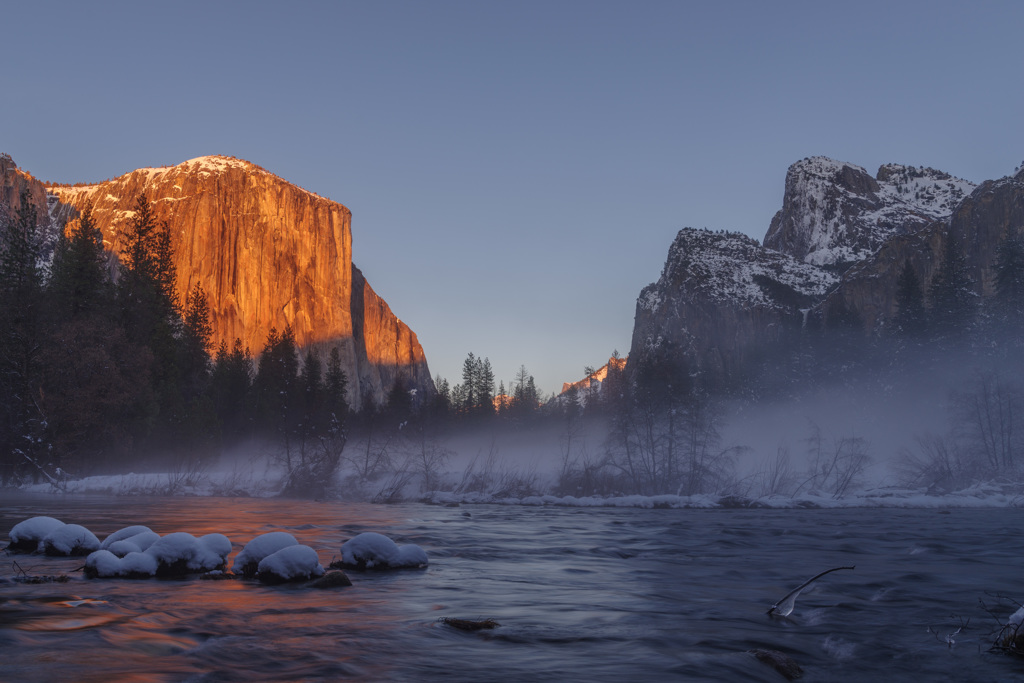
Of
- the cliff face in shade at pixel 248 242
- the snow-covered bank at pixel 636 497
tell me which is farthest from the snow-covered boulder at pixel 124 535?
the cliff face in shade at pixel 248 242

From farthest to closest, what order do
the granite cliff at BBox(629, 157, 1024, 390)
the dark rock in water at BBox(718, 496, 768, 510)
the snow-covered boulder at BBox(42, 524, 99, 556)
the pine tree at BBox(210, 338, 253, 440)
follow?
the granite cliff at BBox(629, 157, 1024, 390), the pine tree at BBox(210, 338, 253, 440), the dark rock in water at BBox(718, 496, 768, 510), the snow-covered boulder at BBox(42, 524, 99, 556)

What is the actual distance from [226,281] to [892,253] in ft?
386

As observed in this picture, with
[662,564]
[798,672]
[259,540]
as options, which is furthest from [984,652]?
[259,540]

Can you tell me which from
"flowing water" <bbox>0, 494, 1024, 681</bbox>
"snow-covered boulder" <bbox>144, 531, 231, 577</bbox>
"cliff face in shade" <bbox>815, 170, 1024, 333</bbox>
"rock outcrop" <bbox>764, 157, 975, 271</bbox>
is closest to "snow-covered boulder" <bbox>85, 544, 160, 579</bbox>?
"snow-covered boulder" <bbox>144, 531, 231, 577</bbox>

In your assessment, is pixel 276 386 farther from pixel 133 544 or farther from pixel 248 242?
pixel 248 242

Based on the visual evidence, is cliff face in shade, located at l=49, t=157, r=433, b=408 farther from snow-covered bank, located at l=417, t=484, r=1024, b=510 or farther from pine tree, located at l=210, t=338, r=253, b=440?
snow-covered bank, located at l=417, t=484, r=1024, b=510

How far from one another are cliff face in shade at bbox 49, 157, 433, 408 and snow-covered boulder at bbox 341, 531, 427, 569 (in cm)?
11701

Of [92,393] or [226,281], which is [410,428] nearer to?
[92,393]

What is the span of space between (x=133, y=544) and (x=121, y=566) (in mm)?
860

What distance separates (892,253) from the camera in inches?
4331

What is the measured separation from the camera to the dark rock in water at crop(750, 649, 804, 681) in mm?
5188

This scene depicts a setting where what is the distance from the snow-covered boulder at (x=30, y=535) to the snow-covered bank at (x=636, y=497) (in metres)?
18.8

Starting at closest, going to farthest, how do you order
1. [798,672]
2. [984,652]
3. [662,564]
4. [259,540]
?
[798,672]
[984,652]
[259,540]
[662,564]

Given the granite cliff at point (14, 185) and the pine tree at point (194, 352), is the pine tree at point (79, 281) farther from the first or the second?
the granite cliff at point (14, 185)
